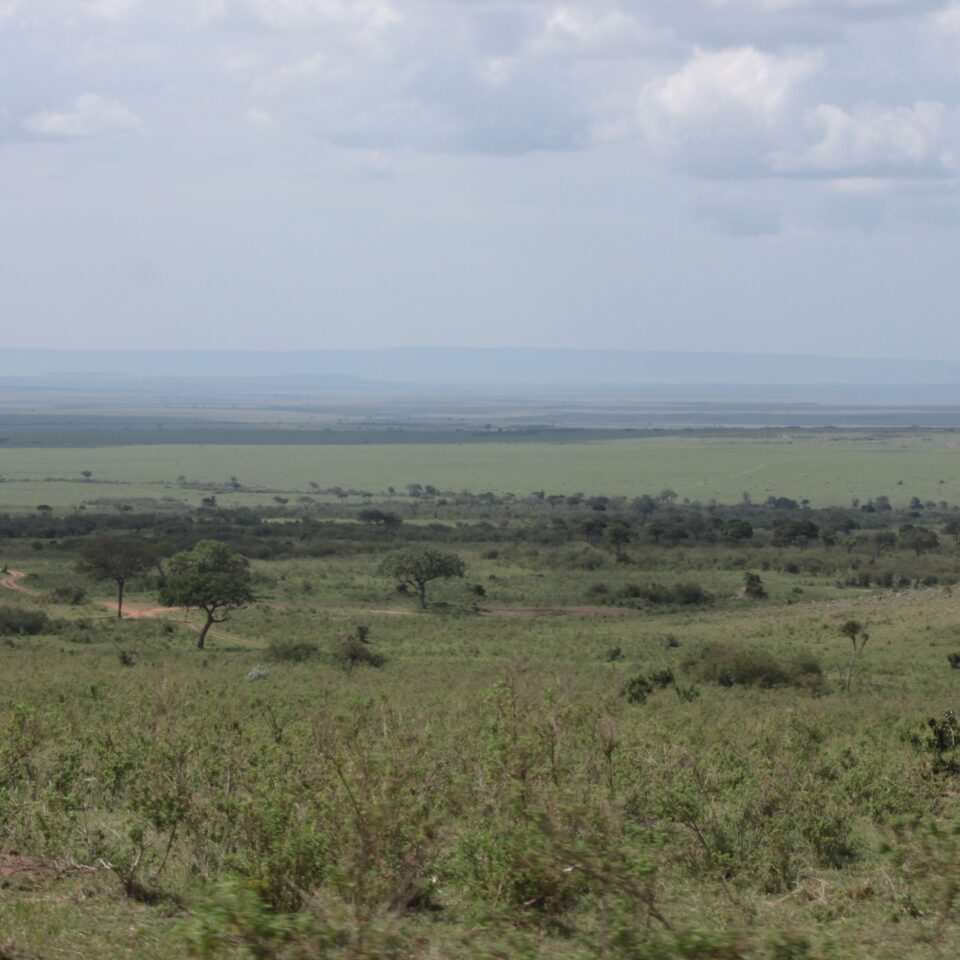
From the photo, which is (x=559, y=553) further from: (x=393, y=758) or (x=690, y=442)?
(x=690, y=442)

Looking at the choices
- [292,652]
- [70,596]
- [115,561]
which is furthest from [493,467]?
[292,652]

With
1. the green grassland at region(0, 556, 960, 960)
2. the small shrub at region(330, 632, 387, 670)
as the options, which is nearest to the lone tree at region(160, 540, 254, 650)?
the small shrub at region(330, 632, 387, 670)

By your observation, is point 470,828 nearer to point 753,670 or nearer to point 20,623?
point 753,670

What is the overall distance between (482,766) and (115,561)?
34377 millimetres

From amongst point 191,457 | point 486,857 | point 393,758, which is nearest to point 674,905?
point 486,857

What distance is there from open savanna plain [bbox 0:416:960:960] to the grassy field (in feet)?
185

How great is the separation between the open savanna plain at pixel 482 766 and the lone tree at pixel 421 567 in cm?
40

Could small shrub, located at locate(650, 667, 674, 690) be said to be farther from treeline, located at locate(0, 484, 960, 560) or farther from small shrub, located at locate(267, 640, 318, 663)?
treeline, located at locate(0, 484, 960, 560)

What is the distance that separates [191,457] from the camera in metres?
150

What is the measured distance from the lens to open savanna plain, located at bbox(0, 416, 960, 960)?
28.7ft

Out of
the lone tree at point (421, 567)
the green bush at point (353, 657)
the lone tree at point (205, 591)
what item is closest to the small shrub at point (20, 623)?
the lone tree at point (205, 591)

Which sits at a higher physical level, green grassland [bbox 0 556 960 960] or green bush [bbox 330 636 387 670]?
green grassland [bbox 0 556 960 960]

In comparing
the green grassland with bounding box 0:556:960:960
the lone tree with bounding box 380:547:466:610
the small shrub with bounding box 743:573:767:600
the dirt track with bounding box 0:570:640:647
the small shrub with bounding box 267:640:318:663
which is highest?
the green grassland with bounding box 0:556:960:960

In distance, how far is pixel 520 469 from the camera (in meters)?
137
